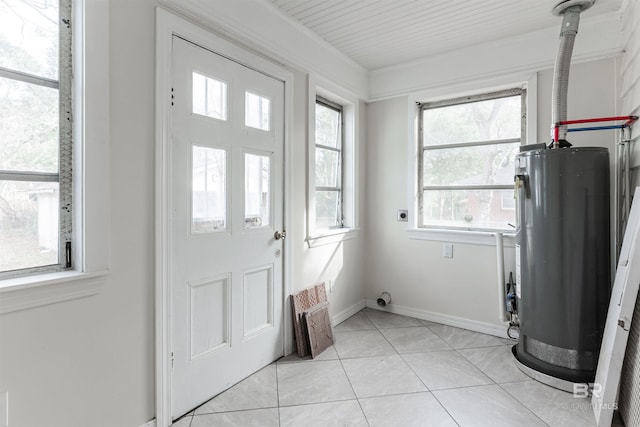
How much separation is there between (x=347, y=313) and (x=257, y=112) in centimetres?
218

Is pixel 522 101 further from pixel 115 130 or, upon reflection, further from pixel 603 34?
pixel 115 130

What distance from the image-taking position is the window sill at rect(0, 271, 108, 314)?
1233 mm

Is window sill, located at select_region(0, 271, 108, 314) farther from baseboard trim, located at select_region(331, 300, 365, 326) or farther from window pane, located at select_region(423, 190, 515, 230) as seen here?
window pane, located at select_region(423, 190, 515, 230)

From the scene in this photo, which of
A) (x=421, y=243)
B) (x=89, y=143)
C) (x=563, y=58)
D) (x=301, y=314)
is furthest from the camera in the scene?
(x=421, y=243)

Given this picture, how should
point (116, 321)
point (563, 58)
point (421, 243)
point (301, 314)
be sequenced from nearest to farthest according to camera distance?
1. point (116, 321)
2. point (563, 58)
3. point (301, 314)
4. point (421, 243)

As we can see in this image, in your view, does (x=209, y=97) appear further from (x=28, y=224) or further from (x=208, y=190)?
(x=28, y=224)

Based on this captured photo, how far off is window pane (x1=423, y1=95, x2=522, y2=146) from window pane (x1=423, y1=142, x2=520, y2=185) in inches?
3.9

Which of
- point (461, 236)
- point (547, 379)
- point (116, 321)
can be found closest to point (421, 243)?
point (461, 236)

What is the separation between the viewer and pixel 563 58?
2305 millimetres

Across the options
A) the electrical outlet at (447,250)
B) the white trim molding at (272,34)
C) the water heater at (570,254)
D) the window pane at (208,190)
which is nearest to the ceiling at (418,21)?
the white trim molding at (272,34)

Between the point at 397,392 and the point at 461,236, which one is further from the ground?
the point at 461,236

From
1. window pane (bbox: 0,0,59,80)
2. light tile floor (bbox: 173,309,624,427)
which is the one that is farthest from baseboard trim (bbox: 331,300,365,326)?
window pane (bbox: 0,0,59,80)

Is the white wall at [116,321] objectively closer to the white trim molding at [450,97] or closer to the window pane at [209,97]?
the window pane at [209,97]

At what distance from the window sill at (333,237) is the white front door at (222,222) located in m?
0.42
